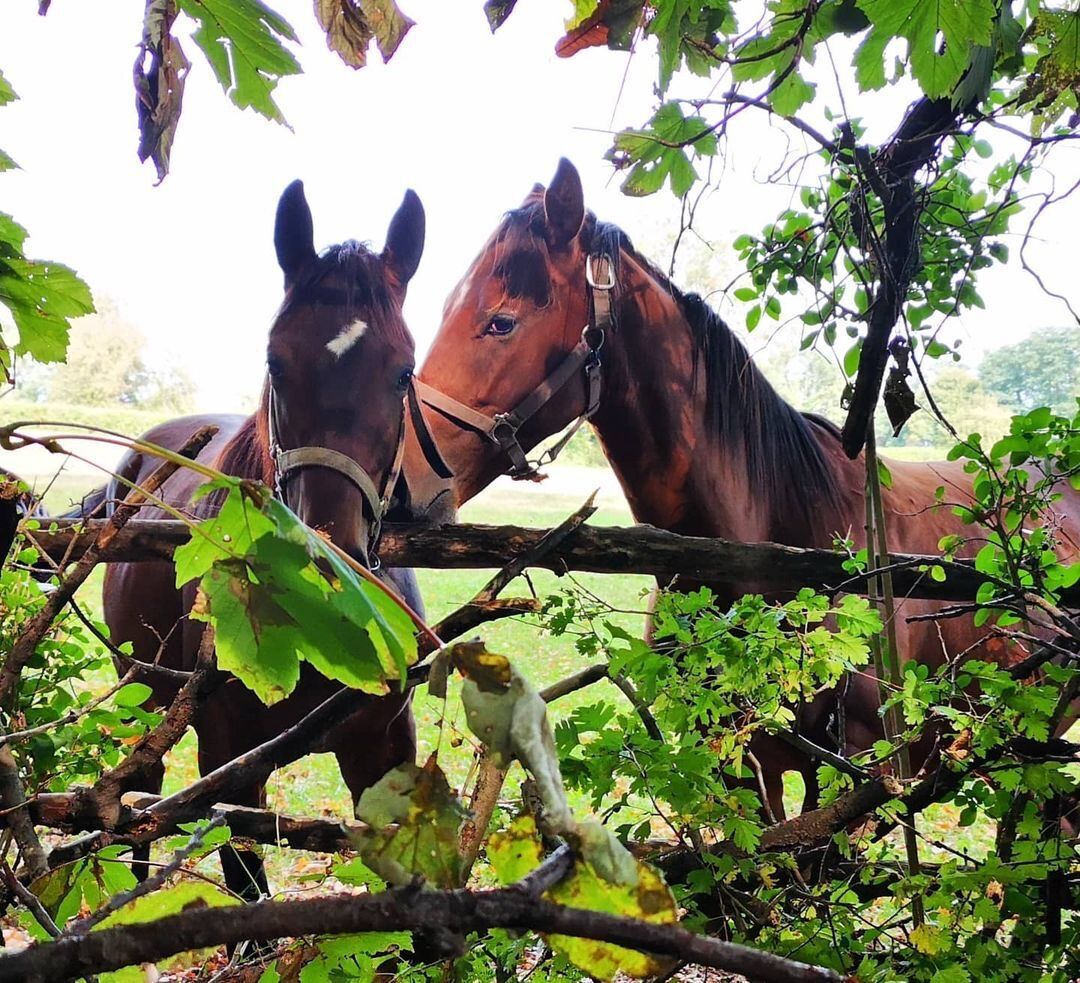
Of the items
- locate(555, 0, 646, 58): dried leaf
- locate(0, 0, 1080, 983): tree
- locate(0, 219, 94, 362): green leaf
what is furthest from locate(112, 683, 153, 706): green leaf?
locate(555, 0, 646, 58): dried leaf

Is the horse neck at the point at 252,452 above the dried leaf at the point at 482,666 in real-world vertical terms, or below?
above

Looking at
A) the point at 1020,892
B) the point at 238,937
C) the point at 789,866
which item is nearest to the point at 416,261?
the point at 789,866

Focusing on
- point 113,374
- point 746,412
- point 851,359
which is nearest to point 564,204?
point 746,412

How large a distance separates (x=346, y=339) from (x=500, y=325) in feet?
1.48

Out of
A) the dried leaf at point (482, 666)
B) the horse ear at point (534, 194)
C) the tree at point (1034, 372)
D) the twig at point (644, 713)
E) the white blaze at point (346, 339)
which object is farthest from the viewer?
the tree at point (1034, 372)

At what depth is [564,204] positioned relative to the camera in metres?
2.23

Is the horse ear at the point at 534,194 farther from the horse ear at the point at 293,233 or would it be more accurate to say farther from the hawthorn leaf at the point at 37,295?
the hawthorn leaf at the point at 37,295

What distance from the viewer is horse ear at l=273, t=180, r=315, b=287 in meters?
2.12

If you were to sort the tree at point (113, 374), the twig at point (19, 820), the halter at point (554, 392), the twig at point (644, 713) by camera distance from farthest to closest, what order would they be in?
1. the tree at point (113, 374)
2. the halter at point (554, 392)
3. the twig at point (644, 713)
4. the twig at point (19, 820)

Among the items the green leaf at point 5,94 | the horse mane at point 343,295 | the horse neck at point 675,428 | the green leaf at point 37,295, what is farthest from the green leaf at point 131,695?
the horse neck at point 675,428

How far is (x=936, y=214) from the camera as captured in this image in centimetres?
165

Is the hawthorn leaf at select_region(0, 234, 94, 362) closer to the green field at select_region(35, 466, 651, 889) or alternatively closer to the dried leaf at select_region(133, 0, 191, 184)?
the dried leaf at select_region(133, 0, 191, 184)

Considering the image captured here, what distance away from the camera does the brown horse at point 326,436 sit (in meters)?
1.81

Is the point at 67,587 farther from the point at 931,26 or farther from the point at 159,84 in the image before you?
the point at 931,26
